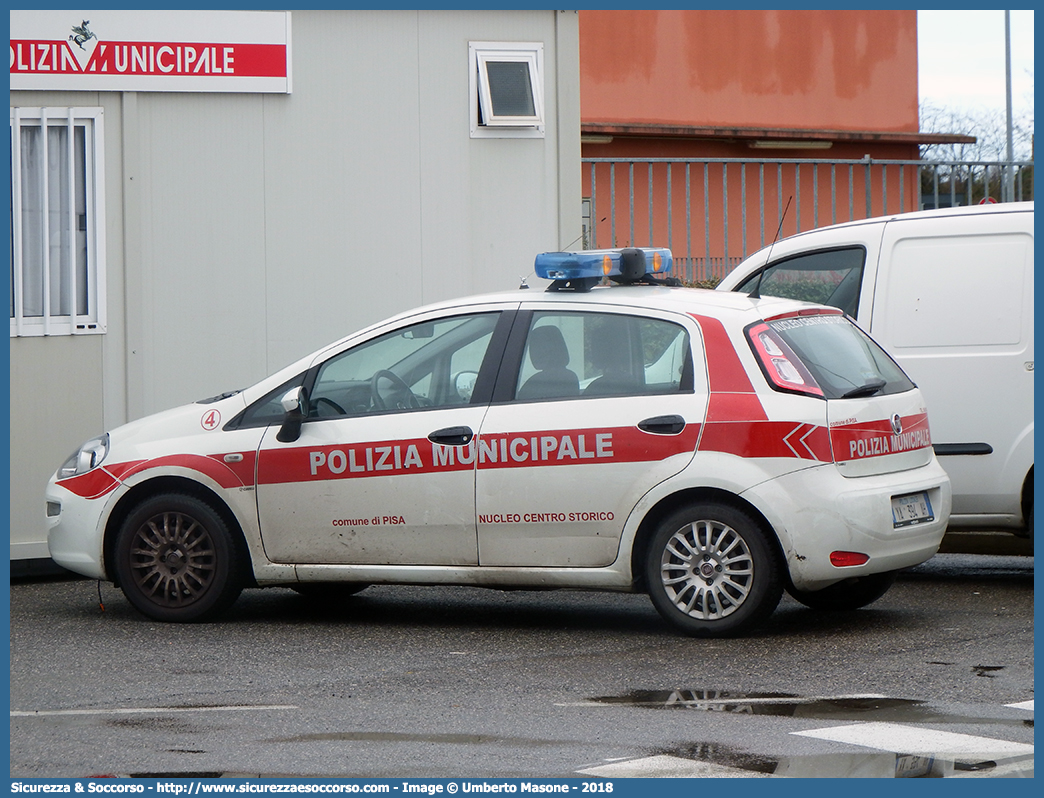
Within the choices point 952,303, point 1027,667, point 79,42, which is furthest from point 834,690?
point 79,42

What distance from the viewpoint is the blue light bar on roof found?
7375mm

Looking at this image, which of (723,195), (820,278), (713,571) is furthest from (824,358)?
(723,195)

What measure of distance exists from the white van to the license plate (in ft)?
3.93

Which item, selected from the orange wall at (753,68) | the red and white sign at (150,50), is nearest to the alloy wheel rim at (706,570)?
the red and white sign at (150,50)

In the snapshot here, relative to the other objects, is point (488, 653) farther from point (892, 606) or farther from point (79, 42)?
point (79, 42)

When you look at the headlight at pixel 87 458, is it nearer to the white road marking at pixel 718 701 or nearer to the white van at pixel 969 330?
the white road marking at pixel 718 701

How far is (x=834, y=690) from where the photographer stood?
5.88 m

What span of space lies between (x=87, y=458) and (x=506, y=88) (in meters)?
4.09

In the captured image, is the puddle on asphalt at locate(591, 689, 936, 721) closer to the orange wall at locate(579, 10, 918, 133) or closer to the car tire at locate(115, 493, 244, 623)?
the car tire at locate(115, 493, 244, 623)

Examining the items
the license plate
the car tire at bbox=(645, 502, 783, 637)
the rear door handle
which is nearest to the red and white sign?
the rear door handle

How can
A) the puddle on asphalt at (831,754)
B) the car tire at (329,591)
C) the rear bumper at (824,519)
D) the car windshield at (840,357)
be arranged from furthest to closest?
the car tire at (329,591) < the car windshield at (840,357) < the rear bumper at (824,519) < the puddle on asphalt at (831,754)

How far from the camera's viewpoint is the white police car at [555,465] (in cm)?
679

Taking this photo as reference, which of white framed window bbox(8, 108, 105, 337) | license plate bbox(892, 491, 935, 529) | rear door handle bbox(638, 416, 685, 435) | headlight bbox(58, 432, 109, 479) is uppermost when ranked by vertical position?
white framed window bbox(8, 108, 105, 337)

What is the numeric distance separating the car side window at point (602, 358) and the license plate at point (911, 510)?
1.07m
